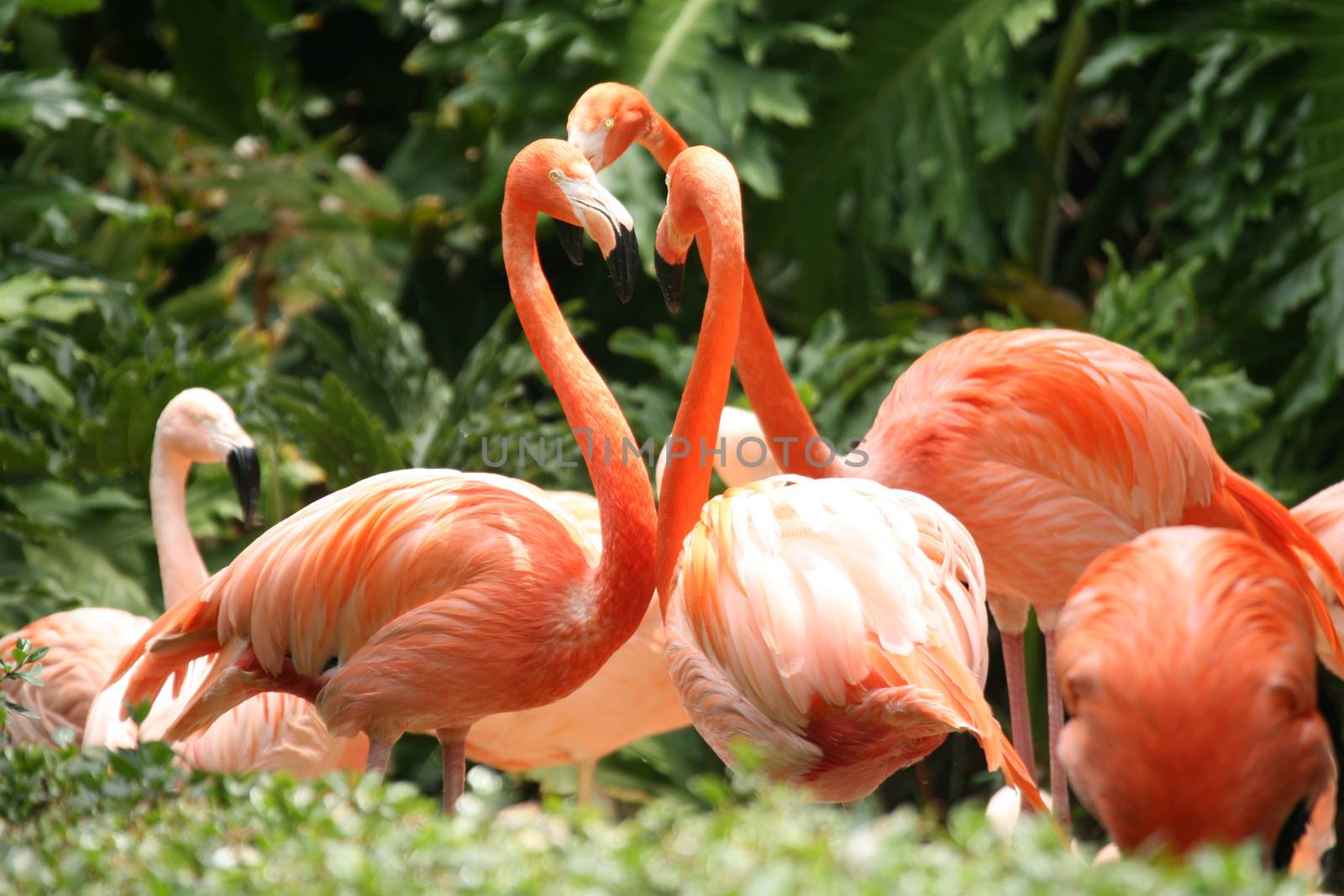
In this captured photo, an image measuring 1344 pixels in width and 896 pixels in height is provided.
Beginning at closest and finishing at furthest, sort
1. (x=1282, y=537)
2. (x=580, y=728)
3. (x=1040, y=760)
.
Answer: (x=1282, y=537) → (x=580, y=728) → (x=1040, y=760)

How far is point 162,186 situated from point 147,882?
540cm

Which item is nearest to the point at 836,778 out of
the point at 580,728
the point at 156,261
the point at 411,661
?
the point at 411,661

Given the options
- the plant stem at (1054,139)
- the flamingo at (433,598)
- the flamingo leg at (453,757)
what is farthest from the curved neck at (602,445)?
the plant stem at (1054,139)

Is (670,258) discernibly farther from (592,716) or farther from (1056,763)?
(1056,763)

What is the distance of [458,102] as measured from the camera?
5.12 meters

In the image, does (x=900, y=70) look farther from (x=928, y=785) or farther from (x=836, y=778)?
(x=836, y=778)

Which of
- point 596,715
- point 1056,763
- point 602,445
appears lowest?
point 1056,763

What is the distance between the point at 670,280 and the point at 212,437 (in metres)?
1.34

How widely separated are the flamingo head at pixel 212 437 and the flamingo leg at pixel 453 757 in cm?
87

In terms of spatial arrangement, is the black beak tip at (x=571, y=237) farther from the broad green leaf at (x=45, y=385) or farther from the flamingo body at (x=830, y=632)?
the broad green leaf at (x=45, y=385)

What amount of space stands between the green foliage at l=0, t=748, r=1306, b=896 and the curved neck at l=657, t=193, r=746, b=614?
975mm

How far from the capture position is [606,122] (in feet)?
10.6

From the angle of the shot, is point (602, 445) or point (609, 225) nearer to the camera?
point (609, 225)

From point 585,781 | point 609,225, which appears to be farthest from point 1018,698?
point 609,225
